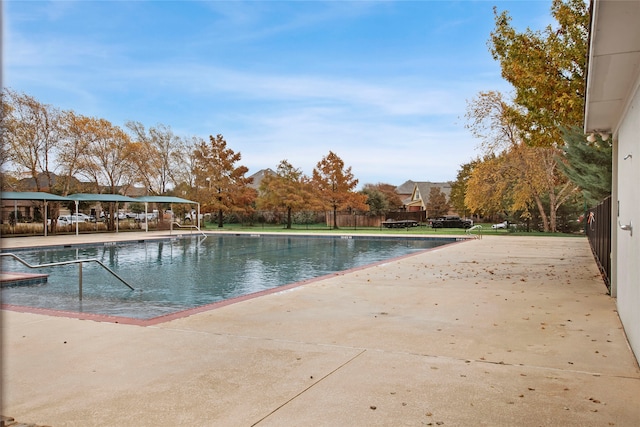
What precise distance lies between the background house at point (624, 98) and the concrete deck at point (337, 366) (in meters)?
0.68

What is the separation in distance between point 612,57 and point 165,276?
11.3 m

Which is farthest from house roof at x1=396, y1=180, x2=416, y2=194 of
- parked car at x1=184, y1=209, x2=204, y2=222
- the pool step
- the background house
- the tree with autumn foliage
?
the background house

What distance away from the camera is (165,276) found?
1262 centimetres

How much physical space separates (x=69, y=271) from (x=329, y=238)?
17.1m

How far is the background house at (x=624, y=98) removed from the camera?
3.30 meters

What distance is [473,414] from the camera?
3.22 m

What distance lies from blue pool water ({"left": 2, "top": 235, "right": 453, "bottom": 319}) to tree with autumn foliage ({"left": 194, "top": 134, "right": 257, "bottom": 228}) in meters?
18.7

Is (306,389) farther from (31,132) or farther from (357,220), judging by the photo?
(357,220)

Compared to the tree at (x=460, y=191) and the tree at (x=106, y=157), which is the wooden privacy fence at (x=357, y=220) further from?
the tree at (x=106, y=157)

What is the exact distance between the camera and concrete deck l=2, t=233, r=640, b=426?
3281 millimetres

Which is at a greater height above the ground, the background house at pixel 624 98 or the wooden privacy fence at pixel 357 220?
the background house at pixel 624 98

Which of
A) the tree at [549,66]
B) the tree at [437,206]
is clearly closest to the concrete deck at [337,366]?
the tree at [549,66]

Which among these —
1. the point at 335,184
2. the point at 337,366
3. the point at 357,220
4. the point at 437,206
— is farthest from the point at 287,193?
the point at 337,366

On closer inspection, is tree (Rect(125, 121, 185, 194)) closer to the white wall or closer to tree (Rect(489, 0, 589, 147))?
tree (Rect(489, 0, 589, 147))
